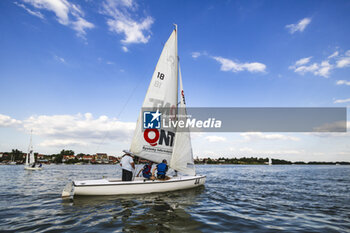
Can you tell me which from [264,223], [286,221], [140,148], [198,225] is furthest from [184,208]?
[140,148]

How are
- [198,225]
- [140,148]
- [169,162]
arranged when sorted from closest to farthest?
[198,225]
[140,148]
[169,162]

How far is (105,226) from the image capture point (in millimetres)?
6250

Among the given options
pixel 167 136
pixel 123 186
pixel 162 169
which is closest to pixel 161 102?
Answer: pixel 167 136

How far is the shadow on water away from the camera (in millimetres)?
6320

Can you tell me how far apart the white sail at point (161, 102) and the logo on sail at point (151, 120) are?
0.21 meters

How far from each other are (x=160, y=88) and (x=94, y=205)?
7860 millimetres

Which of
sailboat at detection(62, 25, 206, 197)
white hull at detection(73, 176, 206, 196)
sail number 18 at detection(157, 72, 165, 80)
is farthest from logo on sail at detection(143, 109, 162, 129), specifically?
white hull at detection(73, 176, 206, 196)

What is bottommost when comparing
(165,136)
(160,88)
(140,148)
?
(140,148)

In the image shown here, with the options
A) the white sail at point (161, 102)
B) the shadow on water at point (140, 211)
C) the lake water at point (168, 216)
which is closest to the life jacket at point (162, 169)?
the white sail at point (161, 102)

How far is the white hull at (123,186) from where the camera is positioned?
9.43 m

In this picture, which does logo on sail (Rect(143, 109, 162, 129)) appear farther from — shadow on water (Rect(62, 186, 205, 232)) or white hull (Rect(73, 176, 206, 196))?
shadow on water (Rect(62, 186, 205, 232))

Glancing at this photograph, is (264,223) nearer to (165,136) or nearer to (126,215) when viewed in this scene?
(126,215)

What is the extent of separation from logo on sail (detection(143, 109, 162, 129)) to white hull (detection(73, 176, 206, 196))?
354 cm

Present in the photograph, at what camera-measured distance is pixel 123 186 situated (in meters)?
10.1
